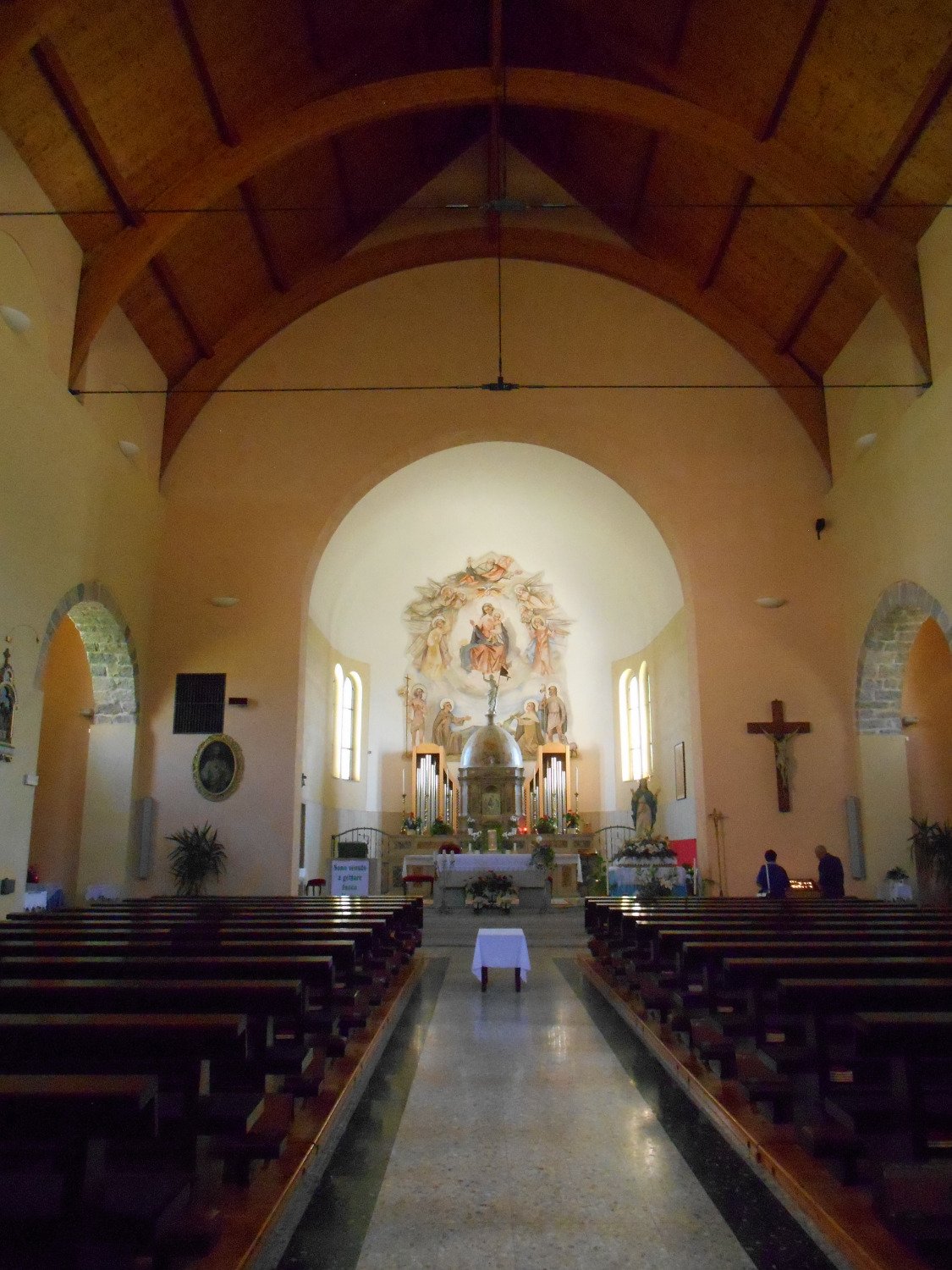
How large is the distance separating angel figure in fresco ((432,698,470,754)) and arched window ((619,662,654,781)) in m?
3.48

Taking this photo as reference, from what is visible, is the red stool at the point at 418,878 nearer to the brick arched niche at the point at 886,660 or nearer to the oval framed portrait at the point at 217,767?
the oval framed portrait at the point at 217,767

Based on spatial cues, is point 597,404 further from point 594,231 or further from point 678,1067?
point 678,1067

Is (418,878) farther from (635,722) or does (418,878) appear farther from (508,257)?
(508,257)

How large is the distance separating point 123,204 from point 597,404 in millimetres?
6879

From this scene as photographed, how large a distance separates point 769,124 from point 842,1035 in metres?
10.1

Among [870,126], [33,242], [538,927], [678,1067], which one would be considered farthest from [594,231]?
[678,1067]

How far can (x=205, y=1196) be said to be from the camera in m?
3.34

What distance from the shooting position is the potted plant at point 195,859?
12.4m

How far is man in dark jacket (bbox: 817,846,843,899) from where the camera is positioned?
408 inches

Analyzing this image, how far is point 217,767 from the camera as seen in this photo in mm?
12914

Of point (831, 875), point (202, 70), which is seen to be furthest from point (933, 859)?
point (202, 70)

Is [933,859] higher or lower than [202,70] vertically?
lower

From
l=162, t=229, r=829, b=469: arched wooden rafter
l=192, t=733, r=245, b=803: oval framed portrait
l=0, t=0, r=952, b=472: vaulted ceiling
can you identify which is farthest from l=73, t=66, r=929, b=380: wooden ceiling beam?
l=192, t=733, r=245, b=803: oval framed portrait

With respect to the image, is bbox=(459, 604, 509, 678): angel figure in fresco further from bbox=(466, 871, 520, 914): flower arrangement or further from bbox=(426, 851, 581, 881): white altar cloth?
bbox=(466, 871, 520, 914): flower arrangement
